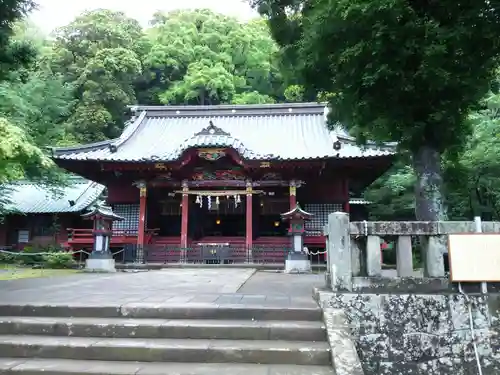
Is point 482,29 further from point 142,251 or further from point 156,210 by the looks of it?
point 156,210

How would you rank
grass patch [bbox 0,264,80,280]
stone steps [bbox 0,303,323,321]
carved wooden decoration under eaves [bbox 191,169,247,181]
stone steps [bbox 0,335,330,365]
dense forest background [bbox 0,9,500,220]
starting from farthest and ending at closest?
1. carved wooden decoration under eaves [bbox 191,169,247,181]
2. dense forest background [bbox 0,9,500,220]
3. grass patch [bbox 0,264,80,280]
4. stone steps [bbox 0,303,323,321]
5. stone steps [bbox 0,335,330,365]

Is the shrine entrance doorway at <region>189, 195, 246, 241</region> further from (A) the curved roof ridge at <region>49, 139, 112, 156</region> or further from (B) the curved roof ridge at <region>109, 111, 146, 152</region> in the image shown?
(A) the curved roof ridge at <region>49, 139, 112, 156</region>

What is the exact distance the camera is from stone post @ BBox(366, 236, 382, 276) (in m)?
4.73

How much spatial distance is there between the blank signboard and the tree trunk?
1.01 m

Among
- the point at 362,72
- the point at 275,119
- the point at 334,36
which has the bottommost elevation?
the point at 362,72

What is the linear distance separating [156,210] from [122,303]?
13.2 meters

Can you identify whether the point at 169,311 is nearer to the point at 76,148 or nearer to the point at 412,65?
the point at 412,65

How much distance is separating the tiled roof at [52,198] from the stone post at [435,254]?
A: 17981 millimetres

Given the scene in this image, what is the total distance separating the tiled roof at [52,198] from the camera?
20.5 m

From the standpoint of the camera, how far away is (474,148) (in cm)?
1419

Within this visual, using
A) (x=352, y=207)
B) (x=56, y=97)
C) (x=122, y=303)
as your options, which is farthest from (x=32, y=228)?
(x=122, y=303)

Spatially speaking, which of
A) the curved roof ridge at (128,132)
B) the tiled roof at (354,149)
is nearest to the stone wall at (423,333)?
the tiled roof at (354,149)

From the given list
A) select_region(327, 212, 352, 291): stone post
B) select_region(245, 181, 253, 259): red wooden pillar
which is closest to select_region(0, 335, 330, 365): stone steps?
select_region(327, 212, 352, 291): stone post

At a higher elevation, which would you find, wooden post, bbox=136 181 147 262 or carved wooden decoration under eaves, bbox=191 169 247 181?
carved wooden decoration under eaves, bbox=191 169 247 181
